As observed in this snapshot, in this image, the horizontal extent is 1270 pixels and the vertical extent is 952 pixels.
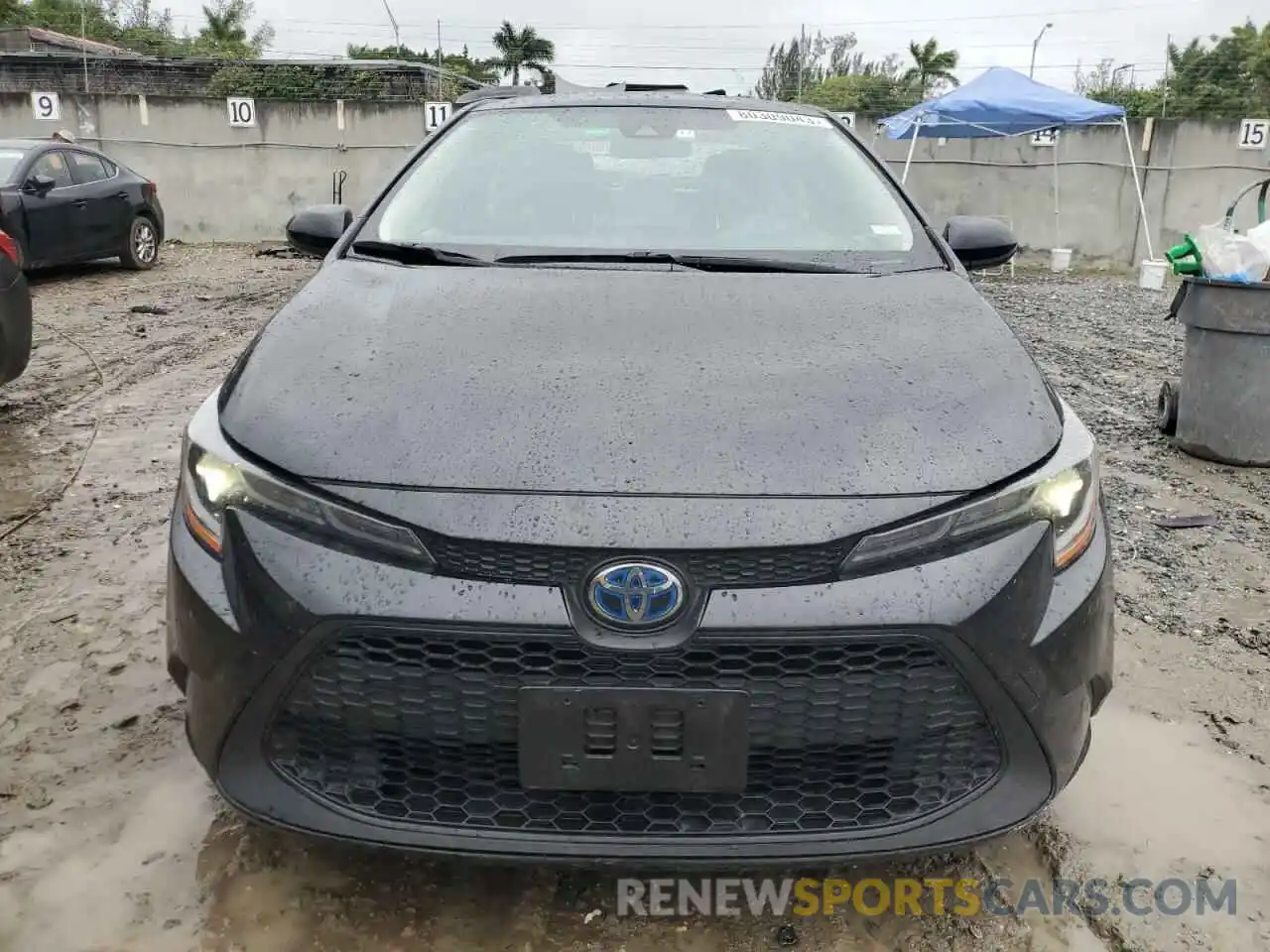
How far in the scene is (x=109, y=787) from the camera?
2363 mm

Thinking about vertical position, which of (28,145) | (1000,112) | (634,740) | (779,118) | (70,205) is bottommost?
(634,740)

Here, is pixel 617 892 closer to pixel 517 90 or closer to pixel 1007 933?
pixel 1007 933

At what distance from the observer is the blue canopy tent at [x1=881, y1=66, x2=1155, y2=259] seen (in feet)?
40.6

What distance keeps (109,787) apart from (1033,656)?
1990 millimetres

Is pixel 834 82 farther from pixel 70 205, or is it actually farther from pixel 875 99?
pixel 70 205

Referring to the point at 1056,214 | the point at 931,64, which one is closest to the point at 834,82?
the point at 931,64

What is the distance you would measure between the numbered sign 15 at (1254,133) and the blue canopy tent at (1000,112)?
5.35 ft

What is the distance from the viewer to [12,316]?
509cm

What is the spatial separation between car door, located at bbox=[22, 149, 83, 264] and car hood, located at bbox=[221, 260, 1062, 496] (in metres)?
9.14

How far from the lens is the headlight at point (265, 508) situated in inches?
64.9

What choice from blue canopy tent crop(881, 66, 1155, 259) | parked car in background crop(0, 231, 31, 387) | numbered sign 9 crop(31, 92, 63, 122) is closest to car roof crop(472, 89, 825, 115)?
parked car in background crop(0, 231, 31, 387)

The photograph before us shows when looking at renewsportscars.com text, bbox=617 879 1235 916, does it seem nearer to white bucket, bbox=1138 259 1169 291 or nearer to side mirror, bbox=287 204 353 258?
side mirror, bbox=287 204 353 258

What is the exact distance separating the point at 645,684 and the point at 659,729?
7 centimetres

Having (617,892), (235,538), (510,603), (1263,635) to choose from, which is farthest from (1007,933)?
(1263,635)
